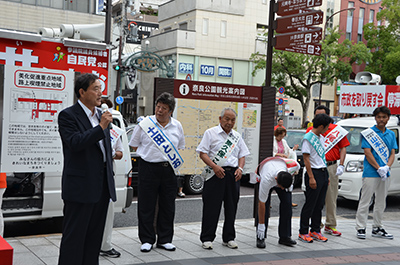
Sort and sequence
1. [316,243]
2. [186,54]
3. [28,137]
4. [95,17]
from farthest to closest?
[186,54], [95,17], [316,243], [28,137]

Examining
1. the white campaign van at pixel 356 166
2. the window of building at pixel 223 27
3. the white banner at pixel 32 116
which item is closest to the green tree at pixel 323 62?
the window of building at pixel 223 27

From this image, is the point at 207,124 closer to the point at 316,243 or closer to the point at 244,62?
the point at 316,243

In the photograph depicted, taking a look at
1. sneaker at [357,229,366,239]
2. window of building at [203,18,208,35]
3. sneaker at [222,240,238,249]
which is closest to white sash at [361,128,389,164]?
sneaker at [357,229,366,239]

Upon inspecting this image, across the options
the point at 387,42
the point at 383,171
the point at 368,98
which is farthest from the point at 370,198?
the point at 387,42

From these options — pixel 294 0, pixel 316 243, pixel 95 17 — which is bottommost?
pixel 316 243

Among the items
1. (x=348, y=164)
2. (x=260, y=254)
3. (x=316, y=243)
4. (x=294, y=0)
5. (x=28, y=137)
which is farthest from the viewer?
(x=348, y=164)

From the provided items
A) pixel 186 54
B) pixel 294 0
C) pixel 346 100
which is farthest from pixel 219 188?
pixel 186 54

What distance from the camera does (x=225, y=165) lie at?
6.35m

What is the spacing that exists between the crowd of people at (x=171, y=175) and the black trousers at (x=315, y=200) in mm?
14

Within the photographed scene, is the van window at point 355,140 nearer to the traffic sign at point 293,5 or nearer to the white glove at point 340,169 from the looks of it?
the white glove at point 340,169

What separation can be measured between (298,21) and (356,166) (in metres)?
4.05

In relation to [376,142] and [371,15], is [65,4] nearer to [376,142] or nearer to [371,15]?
[376,142]

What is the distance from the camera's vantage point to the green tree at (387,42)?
3675 cm

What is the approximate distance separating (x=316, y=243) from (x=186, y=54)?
1226 inches
